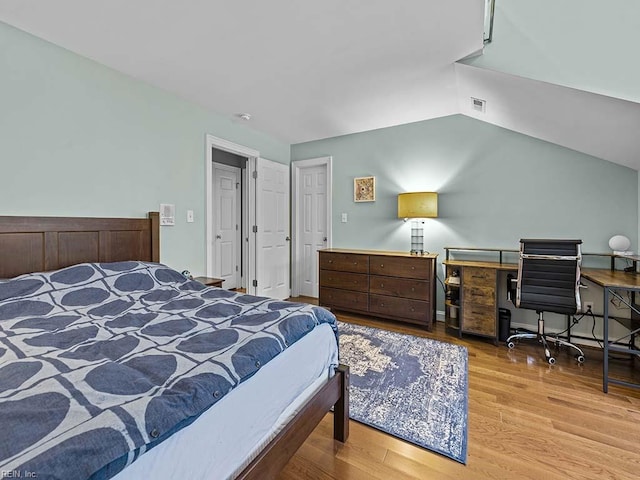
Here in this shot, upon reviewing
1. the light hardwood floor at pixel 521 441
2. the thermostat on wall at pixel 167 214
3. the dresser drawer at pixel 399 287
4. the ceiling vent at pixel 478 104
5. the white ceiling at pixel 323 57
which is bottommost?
the light hardwood floor at pixel 521 441

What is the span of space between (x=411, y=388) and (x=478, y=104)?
2.67 m

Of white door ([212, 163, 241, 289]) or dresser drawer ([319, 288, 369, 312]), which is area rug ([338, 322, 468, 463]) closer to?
dresser drawer ([319, 288, 369, 312])

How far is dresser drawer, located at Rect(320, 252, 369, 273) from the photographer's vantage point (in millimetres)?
3520

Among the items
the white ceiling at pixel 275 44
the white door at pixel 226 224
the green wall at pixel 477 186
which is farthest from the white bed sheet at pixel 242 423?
the white door at pixel 226 224

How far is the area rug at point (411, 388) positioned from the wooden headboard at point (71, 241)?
2069 mm

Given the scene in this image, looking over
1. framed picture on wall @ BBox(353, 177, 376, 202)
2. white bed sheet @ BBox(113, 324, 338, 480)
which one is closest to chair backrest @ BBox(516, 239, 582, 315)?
framed picture on wall @ BBox(353, 177, 376, 202)

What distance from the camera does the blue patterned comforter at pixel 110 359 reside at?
24.2 inches

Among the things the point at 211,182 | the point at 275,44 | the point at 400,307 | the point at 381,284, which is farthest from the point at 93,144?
the point at 400,307

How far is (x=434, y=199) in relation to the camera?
329 centimetres

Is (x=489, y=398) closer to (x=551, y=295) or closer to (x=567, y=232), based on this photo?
(x=551, y=295)

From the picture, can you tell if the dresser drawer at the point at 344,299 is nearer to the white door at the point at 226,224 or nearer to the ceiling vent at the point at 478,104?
the white door at the point at 226,224

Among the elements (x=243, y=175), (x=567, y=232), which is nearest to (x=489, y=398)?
(x=567, y=232)

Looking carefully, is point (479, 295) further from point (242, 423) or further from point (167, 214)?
point (167, 214)

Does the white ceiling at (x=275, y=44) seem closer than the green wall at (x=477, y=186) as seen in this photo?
Yes
